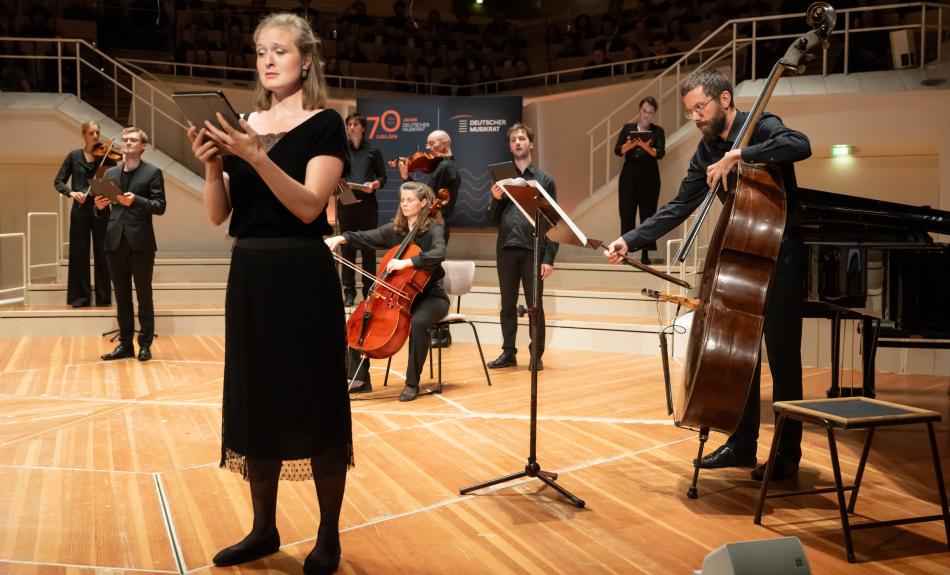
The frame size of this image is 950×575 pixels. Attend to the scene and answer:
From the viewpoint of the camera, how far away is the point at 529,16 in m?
14.9

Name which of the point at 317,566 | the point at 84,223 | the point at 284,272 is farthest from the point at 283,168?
the point at 84,223

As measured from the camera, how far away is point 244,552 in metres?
2.69

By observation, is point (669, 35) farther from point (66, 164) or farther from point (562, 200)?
point (66, 164)

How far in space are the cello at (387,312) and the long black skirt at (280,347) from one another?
2.44 meters

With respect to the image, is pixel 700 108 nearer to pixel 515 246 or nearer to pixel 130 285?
pixel 515 246

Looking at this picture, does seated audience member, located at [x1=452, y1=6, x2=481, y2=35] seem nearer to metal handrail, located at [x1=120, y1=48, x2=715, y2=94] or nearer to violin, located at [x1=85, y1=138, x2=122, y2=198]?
metal handrail, located at [x1=120, y1=48, x2=715, y2=94]

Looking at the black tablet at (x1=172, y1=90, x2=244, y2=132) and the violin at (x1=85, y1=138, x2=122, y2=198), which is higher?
the violin at (x1=85, y1=138, x2=122, y2=198)

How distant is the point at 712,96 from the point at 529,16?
12.1 meters

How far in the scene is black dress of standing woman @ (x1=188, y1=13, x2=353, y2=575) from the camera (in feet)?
7.89

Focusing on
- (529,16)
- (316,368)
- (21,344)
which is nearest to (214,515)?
(316,368)

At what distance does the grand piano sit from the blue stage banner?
6.60m

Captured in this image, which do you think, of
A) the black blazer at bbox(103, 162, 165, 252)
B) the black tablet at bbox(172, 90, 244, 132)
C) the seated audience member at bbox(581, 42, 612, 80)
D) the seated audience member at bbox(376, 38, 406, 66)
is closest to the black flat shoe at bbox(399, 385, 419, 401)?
the black blazer at bbox(103, 162, 165, 252)

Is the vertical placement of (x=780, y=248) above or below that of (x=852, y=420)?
above

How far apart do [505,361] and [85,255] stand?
3.94m
